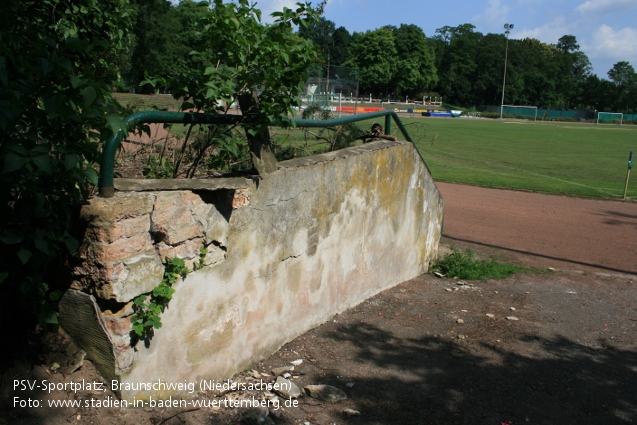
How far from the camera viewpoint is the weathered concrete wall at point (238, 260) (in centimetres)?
318

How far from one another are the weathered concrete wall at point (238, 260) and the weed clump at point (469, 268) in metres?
1.69

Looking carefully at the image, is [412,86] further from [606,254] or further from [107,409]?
[107,409]

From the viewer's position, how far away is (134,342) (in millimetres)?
3285

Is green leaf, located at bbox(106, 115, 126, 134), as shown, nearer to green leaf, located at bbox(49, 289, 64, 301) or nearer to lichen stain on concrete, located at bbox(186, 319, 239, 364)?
green leaf, located at bbox(49, 289, 64, 301)

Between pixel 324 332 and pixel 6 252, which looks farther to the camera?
pixel 324 332

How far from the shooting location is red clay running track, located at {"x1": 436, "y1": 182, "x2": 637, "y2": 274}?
31.9 feet

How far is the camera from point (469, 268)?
8141 mm

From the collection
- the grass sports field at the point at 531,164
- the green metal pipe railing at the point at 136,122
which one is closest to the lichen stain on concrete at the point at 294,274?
the green metal pipe railing at the point at 136,122

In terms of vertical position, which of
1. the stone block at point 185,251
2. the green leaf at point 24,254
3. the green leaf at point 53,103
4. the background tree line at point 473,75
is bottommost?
the stone block at point 185,251

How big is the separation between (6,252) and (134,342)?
85cm

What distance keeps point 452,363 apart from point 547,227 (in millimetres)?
7932

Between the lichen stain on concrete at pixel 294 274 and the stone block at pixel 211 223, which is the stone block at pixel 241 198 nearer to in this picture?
the stone block at pixel 211 223

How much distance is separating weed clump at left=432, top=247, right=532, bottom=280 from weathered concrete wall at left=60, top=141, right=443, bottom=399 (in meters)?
1.69

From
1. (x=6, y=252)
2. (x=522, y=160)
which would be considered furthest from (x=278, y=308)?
(x=522, y=160)
